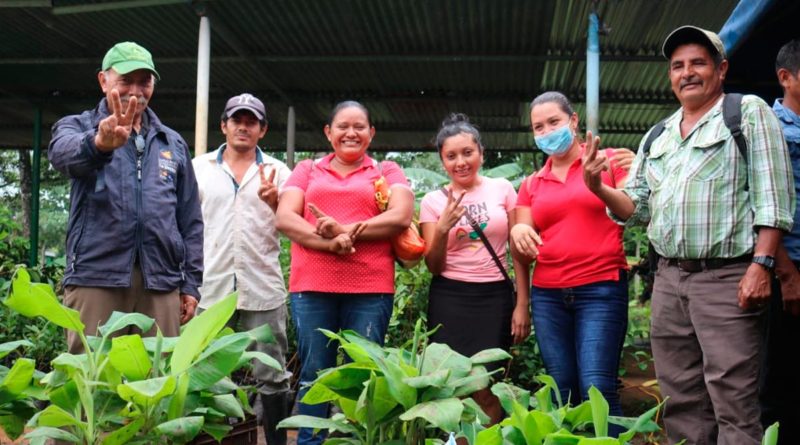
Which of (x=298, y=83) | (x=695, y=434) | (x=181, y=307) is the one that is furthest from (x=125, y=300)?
(x=298, y=83)

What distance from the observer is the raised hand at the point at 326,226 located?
3322 millimetres

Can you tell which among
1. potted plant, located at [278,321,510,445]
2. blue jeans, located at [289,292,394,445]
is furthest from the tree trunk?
potted plant, located at [278,321,510,445]

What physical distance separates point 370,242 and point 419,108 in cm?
686

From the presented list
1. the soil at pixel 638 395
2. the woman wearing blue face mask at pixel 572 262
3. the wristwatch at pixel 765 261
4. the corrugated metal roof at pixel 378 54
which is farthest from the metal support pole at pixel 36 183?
the wristwatch at pixel 765 261

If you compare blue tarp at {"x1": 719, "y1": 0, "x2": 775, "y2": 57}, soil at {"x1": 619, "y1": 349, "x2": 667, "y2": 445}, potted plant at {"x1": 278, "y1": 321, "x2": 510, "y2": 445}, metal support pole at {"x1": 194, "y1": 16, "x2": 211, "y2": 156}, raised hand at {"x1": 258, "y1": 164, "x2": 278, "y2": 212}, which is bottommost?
soil at {"x1": 619, "y1": 349, "x2": 667, "y2": 445}

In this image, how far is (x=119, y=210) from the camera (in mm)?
3053

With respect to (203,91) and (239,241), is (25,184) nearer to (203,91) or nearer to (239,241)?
(203,91)

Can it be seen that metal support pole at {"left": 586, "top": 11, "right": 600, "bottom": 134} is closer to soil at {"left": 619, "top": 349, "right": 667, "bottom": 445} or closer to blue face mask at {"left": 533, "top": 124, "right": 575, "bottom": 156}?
soil at {"left": 619, "top": 349, "right": 667, "bottom": 445}

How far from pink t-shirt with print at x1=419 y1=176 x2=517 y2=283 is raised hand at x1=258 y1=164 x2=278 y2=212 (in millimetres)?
722

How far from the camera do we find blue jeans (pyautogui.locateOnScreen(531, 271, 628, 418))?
322cm

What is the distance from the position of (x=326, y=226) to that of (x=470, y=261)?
71cm

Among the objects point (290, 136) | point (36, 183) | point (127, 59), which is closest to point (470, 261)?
point (127, 59)

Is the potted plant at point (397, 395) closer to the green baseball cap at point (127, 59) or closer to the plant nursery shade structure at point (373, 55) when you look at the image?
the green baseball cap at point (127, 59)

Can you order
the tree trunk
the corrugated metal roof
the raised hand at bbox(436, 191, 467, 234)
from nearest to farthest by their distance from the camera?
1. the raised hand at bbox(436, 191, 467, 234)
2. the corrugated metal roof
3. the tree trunk
